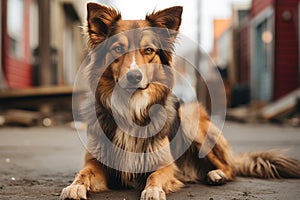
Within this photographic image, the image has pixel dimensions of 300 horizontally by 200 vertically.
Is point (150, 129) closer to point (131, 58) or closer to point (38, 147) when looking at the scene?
point (131, 58)

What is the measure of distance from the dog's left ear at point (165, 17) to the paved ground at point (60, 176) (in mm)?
1182

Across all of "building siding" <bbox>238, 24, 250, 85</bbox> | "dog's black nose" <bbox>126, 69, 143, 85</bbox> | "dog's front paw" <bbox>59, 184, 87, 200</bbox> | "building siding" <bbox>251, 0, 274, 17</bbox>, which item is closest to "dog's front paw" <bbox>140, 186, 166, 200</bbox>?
"dog's front paw" <bbox>59, 184, 87, 200</bbox>

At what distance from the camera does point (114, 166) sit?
127 inches

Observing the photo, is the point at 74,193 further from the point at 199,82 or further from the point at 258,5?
the point at 258,5

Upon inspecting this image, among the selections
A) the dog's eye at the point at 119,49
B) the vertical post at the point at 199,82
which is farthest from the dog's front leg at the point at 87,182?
the vertical post at the point at 199,82

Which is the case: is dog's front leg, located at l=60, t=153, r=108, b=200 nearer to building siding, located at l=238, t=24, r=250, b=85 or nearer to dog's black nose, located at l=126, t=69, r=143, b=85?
dog's black nose, located at l=126, t=69, r=143, b=85

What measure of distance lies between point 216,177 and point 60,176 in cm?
125

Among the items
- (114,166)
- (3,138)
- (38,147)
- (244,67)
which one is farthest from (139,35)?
(244,67)

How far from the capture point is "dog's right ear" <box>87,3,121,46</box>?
336 centimetres

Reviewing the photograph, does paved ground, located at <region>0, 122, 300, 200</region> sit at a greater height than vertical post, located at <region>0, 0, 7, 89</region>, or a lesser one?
lesser

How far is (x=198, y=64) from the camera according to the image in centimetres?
1594

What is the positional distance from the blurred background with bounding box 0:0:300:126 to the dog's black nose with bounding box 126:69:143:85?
17.6 ft

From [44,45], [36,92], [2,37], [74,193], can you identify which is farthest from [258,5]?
[74,193]

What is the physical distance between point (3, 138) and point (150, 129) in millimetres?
4654
